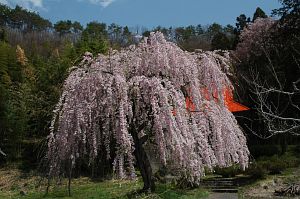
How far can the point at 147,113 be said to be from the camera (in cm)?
741

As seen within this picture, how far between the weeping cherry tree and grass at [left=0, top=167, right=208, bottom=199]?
67cm

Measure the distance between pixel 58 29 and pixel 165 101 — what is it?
191ft

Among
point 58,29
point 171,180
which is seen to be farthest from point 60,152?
point 58,29

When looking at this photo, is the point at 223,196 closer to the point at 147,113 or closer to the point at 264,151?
the point at 147,113

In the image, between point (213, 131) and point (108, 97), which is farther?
point (213, 131)

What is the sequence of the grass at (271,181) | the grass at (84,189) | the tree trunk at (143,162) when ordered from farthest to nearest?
the grass at (271,181) → the grass at (84,189) → the tree trunk at (143,162)

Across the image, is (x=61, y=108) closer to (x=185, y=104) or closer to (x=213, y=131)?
(x=185, y=104)

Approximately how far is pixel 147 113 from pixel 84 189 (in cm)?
610

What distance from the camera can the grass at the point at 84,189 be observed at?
8562 mm

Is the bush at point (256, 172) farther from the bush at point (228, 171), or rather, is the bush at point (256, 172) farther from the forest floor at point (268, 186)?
the bush at point (228, 171)

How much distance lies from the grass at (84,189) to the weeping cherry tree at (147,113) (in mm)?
668

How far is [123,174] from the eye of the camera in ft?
22.7

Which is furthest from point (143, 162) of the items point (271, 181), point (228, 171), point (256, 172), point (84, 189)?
point (271, 181)

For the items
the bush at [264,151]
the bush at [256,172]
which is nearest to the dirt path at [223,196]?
the bush at [256,172]
